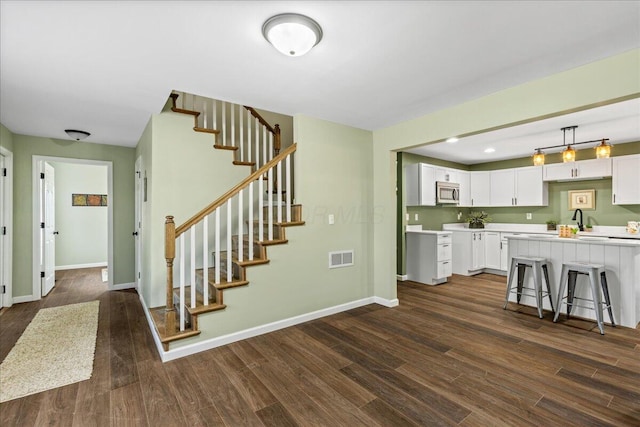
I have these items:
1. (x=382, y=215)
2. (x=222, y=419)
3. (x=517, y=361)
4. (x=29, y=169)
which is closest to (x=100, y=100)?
(x=29, y=169)

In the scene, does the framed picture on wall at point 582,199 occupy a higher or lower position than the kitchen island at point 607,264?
higher

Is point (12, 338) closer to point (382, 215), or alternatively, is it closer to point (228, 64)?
point (228, 64)

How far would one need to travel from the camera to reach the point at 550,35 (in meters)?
2.02

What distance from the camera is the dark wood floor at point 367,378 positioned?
1971mm

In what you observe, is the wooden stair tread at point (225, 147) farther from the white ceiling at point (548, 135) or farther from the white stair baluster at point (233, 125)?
the white ceiling at point (548, 135)

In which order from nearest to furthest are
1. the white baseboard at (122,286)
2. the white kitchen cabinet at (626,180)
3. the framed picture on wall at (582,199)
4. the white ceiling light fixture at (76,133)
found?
1. the white ceiling light fixture at (76,133)
2. the white kitchen cabinet at (626,180)
3. the white baseboard at (122,286)
4. the framed picture on wall at (582,199)

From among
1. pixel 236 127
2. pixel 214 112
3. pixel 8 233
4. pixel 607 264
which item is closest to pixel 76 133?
pixel 8 233

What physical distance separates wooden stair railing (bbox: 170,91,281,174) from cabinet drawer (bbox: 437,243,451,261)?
10.9 feet

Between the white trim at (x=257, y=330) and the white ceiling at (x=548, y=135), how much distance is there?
2743 millimetres

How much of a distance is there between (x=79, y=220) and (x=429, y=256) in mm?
7875

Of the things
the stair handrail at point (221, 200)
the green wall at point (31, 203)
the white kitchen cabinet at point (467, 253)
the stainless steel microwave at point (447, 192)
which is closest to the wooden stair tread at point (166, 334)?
the stair handrail at point (221, 200)

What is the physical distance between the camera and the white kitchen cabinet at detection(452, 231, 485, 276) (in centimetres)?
604

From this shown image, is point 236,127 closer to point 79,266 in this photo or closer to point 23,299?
point 23,299

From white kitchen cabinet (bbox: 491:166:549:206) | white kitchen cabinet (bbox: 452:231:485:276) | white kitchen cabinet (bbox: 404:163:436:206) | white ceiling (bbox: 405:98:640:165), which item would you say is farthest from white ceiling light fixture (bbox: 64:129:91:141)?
white kitchen cabinet (bbox: 491:166:549:206)
